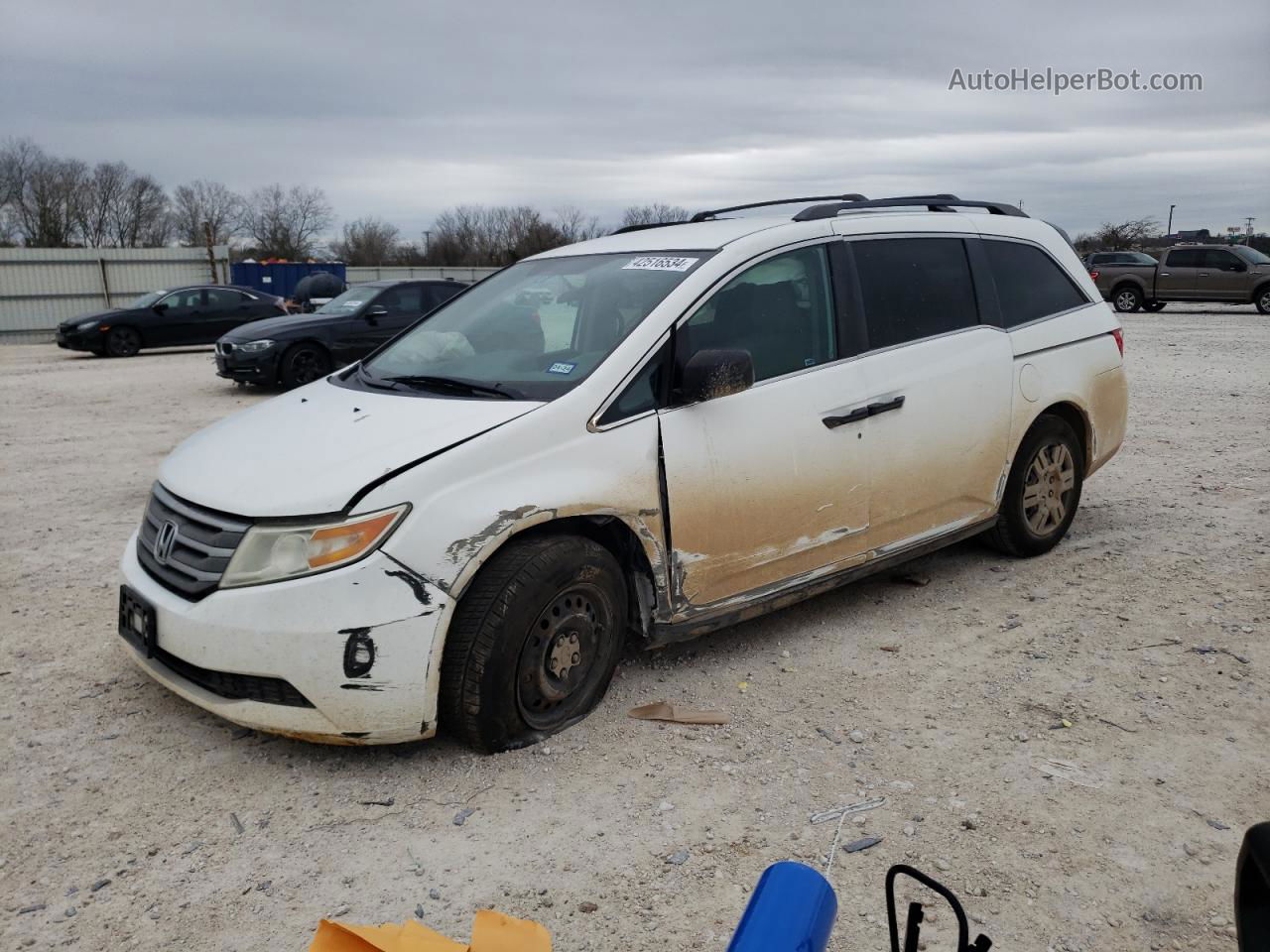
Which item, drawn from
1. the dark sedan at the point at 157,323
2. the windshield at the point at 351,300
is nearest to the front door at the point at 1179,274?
the windshield at the point at 351,300

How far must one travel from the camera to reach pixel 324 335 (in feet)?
43.7

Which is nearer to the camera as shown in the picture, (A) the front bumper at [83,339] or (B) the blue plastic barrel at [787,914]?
(B) the blue plastic barrel at [787,914]

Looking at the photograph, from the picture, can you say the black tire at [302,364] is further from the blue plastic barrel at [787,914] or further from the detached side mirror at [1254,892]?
the detached side mirror at [1254,892]

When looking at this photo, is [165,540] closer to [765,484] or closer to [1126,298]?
[765,484]

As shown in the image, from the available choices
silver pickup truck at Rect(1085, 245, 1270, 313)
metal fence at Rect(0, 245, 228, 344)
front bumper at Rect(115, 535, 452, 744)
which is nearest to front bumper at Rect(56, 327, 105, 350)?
metal fence at Rect(0, 245, 228, 344)

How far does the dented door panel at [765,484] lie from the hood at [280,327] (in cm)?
1061

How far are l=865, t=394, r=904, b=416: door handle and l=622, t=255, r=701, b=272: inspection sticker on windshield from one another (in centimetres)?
95

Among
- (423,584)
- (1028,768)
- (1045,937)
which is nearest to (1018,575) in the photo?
(1028,768)

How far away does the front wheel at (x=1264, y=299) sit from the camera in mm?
24203

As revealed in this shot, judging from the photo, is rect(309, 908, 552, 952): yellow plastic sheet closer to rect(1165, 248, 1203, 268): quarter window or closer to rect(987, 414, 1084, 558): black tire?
rect(987, 414, 1084, 558): black tire

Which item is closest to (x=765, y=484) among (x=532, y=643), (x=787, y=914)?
(x=532, y=643)

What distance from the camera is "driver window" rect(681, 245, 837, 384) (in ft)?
12.5

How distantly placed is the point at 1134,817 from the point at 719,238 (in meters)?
2.53

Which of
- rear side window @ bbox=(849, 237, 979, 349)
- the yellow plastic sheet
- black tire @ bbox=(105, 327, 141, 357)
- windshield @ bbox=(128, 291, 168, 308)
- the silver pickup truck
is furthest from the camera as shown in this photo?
the silver pickup truck
